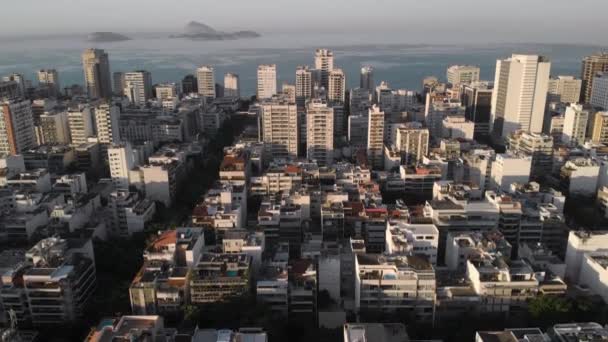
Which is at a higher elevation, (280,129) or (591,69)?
(591,69)

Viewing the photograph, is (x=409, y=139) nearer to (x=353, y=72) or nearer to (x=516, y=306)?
(x=516, y=306)

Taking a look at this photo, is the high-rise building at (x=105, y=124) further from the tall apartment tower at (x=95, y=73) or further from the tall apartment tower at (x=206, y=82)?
the tall apartment tower at (x=95, y=73)

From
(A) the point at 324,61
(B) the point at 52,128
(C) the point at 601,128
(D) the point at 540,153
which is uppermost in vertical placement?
(A) the point at 324,61

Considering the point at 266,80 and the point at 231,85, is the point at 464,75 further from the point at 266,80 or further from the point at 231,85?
the point at 231,85

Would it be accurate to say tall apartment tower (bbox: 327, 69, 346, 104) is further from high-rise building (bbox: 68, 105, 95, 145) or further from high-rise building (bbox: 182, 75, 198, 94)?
high-rise building (bbox: 68, 105, 95, 145)

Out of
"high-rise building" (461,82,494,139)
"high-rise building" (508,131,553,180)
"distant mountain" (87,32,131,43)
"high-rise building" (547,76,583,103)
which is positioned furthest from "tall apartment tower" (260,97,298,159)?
"distant mountain" (87,32,131,43)

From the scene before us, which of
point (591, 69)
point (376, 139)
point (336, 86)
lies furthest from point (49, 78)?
point (591, 69)
